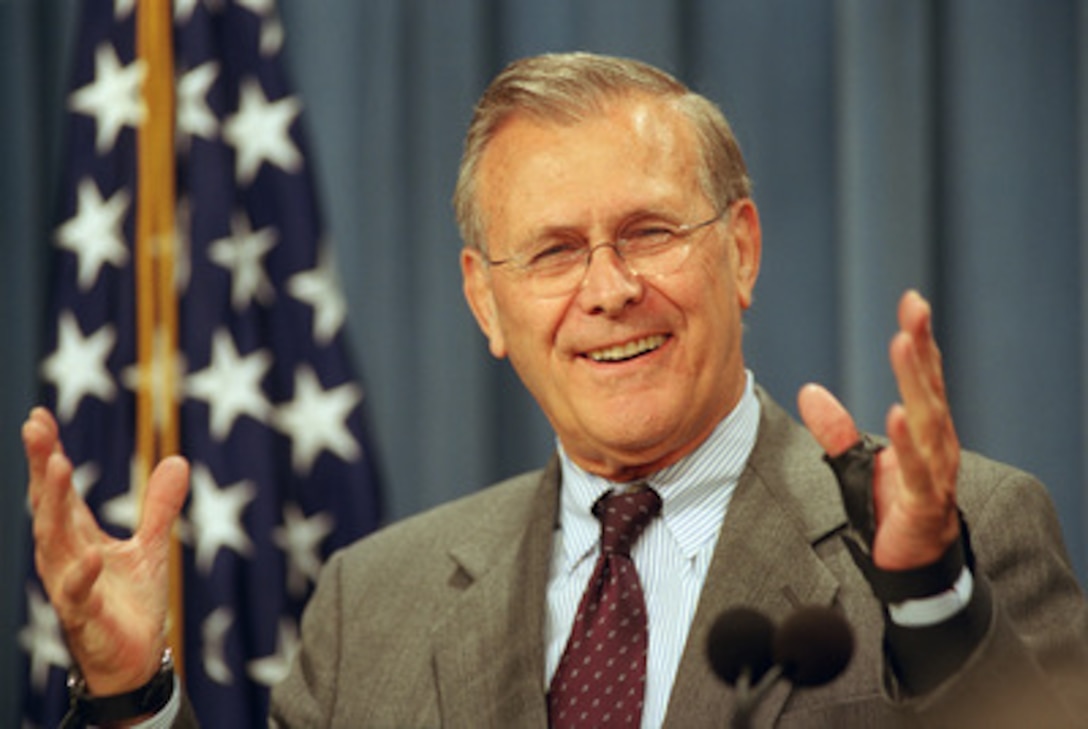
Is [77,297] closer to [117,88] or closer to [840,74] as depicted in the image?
[117,88]

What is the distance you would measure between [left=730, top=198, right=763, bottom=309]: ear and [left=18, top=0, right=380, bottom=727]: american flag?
1.12 meters

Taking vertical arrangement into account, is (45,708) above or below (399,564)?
below

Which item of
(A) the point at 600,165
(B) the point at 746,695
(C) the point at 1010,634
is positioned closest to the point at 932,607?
(C) the point at 1010,634

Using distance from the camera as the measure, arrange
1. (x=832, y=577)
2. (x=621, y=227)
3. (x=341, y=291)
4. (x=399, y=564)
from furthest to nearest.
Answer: (x=341, y=291) → (x=399, y=564) → (x=621, y=227) → (x=832, y=577)

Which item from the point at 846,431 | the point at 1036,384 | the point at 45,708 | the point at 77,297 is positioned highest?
the point at 846,431

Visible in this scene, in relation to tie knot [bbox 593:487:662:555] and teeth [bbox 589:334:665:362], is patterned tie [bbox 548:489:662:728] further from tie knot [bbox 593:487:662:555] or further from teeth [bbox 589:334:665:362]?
teeth [bbox 589:334:665:362]

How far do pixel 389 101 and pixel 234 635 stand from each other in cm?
130

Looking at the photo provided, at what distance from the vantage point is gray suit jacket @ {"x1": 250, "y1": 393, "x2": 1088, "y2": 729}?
181 cm

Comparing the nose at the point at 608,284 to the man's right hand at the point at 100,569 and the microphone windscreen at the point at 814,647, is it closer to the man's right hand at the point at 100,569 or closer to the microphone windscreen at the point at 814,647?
the man's right hand at the point at 100,569

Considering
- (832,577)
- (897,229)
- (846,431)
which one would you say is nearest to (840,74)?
(897,229)

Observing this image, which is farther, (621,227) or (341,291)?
(341,291)

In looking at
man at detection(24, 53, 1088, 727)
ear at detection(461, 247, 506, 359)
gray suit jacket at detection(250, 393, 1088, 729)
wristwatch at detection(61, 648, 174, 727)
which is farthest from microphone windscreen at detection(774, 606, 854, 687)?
ear at detection(461, 247, 506, 359)

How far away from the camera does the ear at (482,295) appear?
2.38 meters

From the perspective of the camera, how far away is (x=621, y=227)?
2.16 metres
